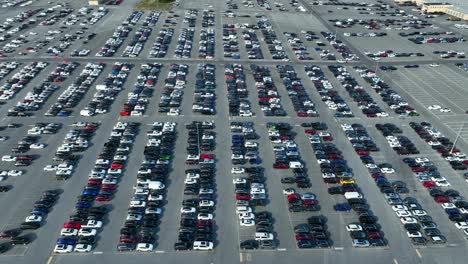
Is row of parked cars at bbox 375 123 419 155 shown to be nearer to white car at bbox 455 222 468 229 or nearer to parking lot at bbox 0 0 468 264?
parking lot at bbox 0 0 468 264

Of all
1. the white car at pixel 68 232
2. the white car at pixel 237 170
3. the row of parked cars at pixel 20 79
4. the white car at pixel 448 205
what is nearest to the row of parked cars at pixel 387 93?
the white car at pixel 448 205

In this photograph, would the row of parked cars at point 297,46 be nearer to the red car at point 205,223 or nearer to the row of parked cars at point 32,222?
the red car at point 205,223

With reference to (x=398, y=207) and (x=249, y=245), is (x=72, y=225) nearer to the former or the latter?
(x=249, y=245)

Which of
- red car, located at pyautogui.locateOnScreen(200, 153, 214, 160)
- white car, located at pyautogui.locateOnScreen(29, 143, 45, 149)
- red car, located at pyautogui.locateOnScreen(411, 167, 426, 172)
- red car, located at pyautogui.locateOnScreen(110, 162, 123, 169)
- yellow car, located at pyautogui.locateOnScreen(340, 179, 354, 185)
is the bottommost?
red car, located at pyautogui.locateOnScreen(411, 167, 426, 172)

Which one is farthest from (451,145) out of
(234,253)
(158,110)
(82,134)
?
(82,134)

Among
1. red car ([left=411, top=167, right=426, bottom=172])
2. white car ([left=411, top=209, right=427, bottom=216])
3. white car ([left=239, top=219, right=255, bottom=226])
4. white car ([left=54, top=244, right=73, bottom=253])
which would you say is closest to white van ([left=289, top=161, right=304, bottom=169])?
white car ([left=239, top=219, right=255, bottom=226])

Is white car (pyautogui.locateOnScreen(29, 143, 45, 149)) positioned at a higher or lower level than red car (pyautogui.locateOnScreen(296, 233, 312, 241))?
higher
